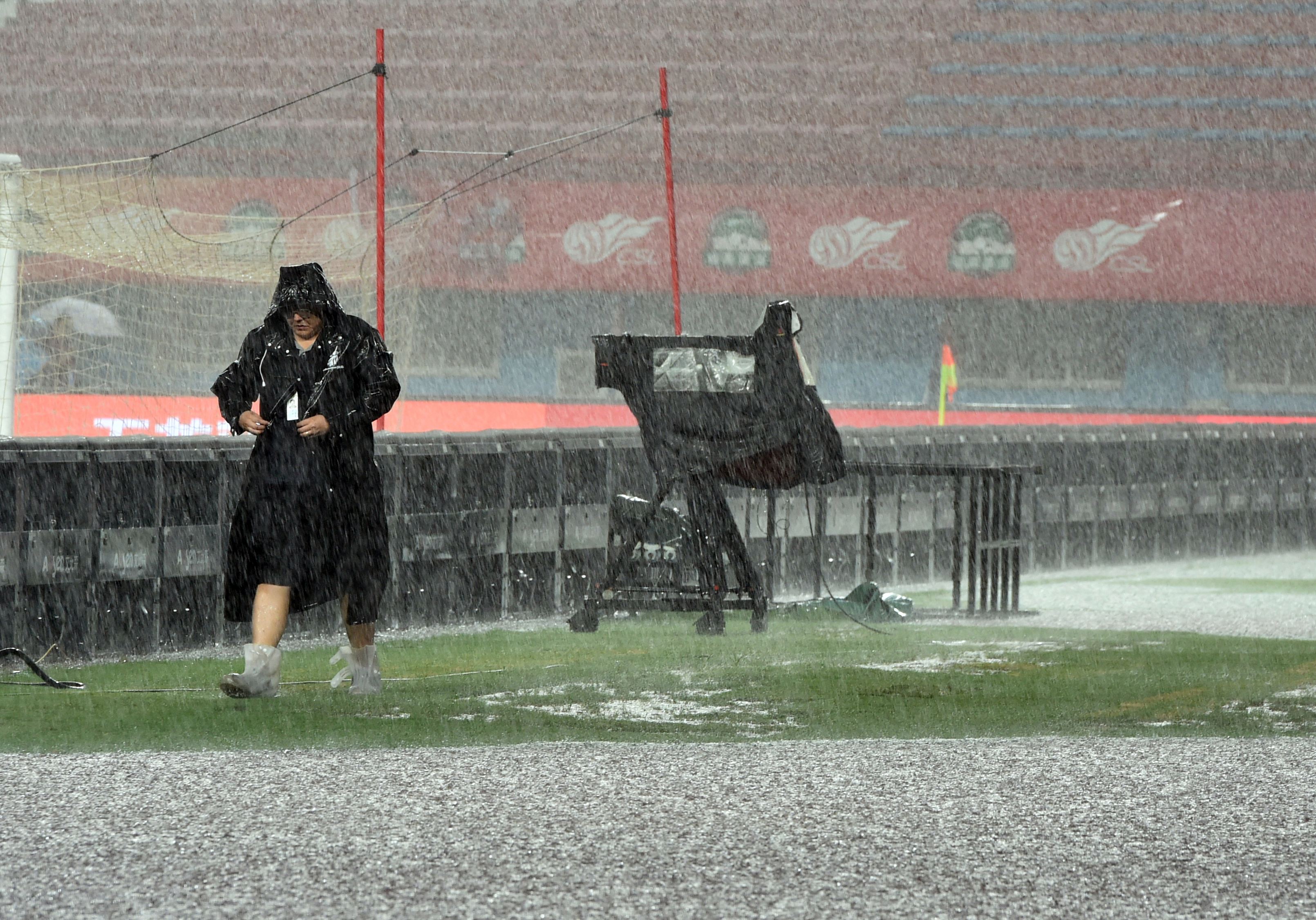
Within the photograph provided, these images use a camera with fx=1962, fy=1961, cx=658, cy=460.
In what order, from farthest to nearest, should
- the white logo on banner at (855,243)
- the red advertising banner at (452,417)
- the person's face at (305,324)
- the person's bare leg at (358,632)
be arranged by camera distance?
the white logo on banner at (855,243)
the red advertising banner at (452,417)
the person's bare leg at (358,632)
the person's face at (305,324)

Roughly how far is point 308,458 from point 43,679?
6.36ft

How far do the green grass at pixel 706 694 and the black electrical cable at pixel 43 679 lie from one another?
7 centimetres

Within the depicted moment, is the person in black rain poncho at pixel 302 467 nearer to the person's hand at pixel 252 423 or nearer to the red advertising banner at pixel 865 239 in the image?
the person's hand at pixel 252 423

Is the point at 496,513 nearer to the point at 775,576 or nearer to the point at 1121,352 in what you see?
the point at 775,576

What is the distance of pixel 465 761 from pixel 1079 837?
7.13ft

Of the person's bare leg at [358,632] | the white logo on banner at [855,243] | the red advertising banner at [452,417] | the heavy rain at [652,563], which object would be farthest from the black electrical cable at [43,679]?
the white logo on banner at [855,243]

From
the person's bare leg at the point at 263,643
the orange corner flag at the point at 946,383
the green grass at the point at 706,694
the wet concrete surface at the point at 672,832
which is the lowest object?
the wet concrete surface at the point at 672,832

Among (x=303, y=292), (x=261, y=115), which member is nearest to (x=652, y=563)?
(x=303, y=292)

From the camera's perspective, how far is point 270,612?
7902mm

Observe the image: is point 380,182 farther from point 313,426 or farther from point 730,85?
point 730,85

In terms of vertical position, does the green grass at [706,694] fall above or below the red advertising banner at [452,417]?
below

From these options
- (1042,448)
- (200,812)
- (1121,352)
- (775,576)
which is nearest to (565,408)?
(1121,352)

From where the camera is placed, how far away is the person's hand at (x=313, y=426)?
7.79 m

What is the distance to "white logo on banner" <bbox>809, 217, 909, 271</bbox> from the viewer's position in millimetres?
35562
